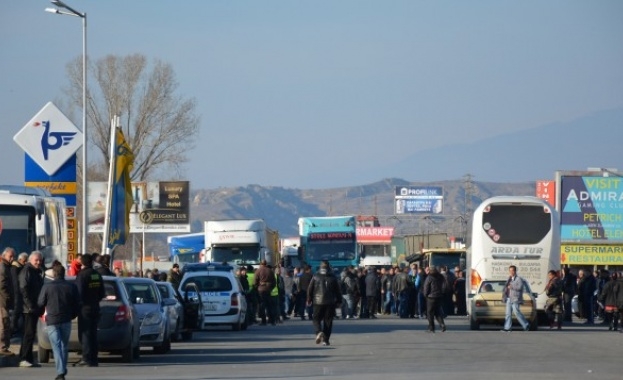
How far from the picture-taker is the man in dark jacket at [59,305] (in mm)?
20000

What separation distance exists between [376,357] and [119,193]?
1525 centimetres

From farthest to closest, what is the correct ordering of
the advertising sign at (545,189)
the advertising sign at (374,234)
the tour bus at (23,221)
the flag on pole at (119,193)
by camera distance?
the advertising sign at (374,234)
the advertising sign at (545,189)
the flag on pole at (119,193)
the tour bus at (23,221)

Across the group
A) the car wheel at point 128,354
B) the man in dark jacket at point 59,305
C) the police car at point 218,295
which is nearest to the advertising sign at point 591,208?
the police car at point 218,295

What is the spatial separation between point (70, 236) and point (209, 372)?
677 inches

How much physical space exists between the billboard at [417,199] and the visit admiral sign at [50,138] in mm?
132167

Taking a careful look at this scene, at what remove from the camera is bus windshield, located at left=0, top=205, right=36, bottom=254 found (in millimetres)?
29328

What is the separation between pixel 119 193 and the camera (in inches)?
1483

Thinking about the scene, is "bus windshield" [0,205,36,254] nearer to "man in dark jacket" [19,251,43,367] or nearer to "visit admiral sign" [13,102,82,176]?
"visit admiral sign" [13,102,82,176]

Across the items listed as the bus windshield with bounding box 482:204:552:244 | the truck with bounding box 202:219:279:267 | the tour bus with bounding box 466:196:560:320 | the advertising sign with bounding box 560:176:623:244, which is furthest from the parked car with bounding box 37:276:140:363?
the advertising sign with bounding box 560:176:623:244

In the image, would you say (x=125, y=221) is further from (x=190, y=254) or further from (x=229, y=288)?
(x=190, y=254)

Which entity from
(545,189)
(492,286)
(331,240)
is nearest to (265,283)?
(492,286)

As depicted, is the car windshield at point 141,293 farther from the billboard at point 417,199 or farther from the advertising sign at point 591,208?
the billboard at point 417,199

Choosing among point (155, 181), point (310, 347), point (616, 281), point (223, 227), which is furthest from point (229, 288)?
point (155, 181)

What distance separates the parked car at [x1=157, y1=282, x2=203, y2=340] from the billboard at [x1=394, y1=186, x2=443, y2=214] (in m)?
131
